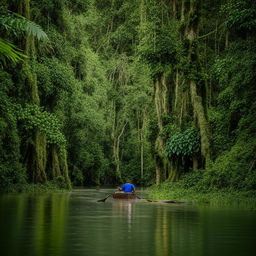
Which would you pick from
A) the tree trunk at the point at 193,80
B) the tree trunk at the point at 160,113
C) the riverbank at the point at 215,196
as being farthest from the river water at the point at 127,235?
the tree trunk at the point at 160,113

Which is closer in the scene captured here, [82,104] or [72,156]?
[82,104]

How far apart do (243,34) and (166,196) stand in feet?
29.3

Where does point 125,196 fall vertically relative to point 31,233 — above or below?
above

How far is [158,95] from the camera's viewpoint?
4128cm

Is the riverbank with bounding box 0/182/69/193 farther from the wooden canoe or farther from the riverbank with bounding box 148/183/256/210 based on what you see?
the wooden canoe

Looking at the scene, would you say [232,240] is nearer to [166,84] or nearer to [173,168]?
[173,168]

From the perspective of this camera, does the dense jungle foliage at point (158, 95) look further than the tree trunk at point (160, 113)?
No

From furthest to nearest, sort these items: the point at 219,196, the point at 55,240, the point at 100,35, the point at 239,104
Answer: the point at 100,35 → the point at 239,104 → the point at 219,196 → the point at 55,240

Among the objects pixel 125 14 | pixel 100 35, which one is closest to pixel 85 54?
pixel 125 14

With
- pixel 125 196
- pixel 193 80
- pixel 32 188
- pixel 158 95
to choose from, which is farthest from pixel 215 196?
pixel 158 95

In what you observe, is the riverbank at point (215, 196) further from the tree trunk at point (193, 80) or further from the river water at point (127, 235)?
the river water at point (127, 235)

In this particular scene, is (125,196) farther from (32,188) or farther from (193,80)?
(32,188)

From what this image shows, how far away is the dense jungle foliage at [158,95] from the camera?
29.3 m

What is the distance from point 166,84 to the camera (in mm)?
42469
